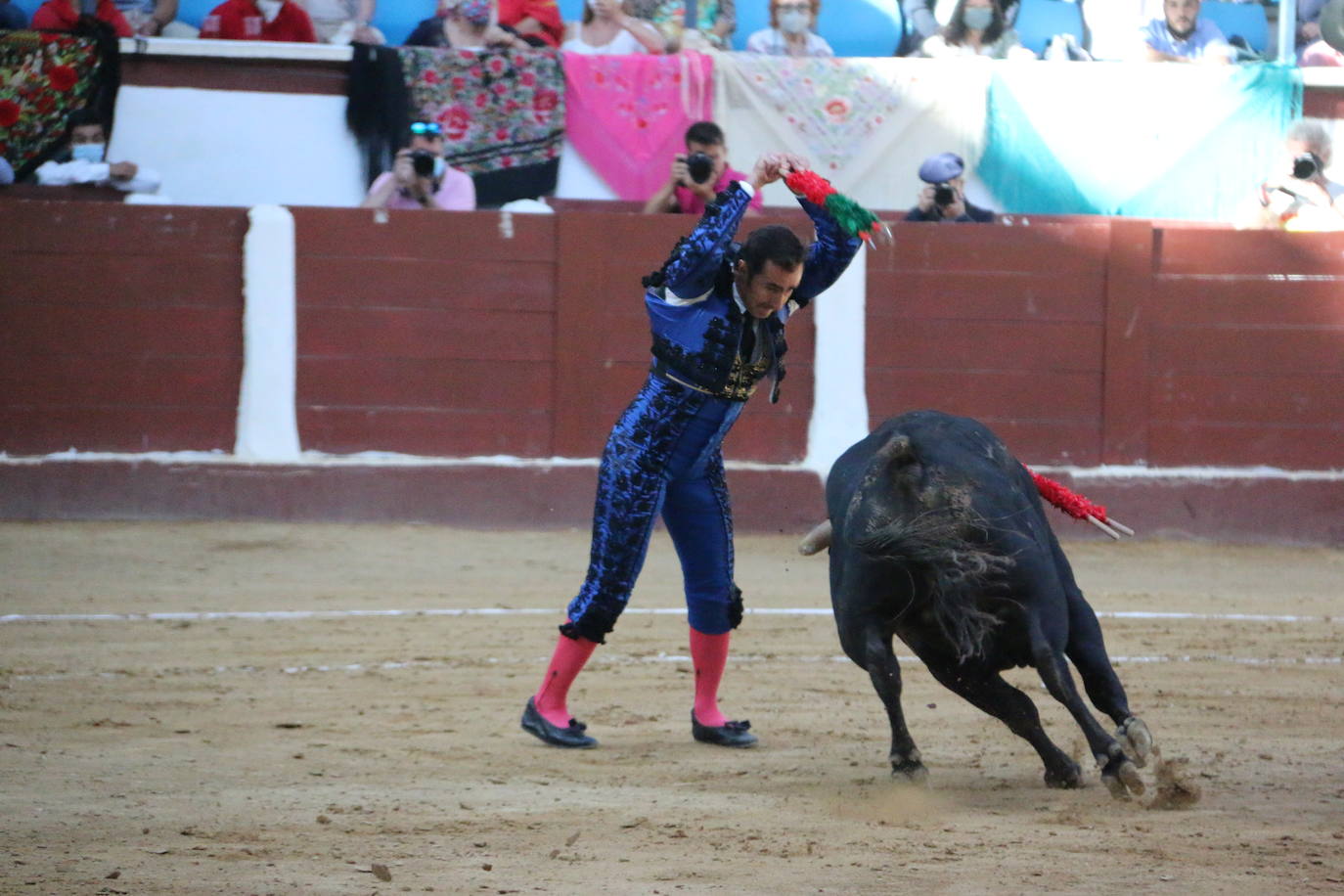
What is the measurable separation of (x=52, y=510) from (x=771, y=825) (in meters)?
4.85

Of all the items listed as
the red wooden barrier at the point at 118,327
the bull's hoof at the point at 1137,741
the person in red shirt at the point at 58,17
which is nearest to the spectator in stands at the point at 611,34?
the red wooden barrier at the point at 118,327

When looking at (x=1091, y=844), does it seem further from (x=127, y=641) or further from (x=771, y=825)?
(x=127, y=641)

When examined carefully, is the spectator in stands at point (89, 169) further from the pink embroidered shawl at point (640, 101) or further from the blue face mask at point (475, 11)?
the pink embroidered shawl at point (640, 101)

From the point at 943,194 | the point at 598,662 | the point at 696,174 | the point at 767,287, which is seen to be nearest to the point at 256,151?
the point at 696,174

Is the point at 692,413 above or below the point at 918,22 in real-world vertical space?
above

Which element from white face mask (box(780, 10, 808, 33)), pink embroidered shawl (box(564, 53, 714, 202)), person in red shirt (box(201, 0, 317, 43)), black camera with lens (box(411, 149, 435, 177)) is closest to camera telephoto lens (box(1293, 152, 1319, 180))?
white face mask (box(780, 10, 808, 33))

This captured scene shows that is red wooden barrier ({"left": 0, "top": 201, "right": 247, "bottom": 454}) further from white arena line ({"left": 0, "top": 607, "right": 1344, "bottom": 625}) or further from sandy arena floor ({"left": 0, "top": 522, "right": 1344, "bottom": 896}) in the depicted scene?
white arena line ({"left": 0, "top": 607, "right": 1344, "bottom": 625})

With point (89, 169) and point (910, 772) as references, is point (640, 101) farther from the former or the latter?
point (910, 772)

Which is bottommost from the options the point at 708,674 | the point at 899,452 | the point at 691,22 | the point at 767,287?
the point at 708,674

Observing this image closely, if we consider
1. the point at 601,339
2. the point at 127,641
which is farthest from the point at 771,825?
the point at 601,339

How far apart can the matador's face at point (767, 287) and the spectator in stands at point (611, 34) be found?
4.89 metres

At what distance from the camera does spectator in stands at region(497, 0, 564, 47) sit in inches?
321

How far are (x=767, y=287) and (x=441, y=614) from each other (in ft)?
7.73

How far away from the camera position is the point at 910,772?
10.5 ft
